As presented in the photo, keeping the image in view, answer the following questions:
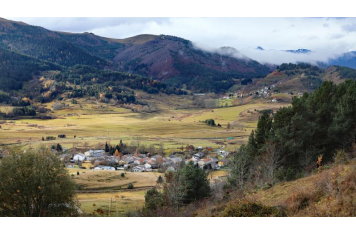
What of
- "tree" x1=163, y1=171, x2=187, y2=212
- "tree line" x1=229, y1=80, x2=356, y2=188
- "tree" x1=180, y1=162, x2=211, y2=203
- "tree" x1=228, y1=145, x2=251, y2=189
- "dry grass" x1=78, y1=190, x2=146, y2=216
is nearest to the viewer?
"tree" x1=163, y1=171, x2=187, y2=212

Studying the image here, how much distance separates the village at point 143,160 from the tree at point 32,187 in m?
53.5

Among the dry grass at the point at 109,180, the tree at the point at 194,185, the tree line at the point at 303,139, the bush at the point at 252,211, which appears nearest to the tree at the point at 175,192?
the tree at the point at 194,185

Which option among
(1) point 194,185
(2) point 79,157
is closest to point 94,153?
(2) point 79,157

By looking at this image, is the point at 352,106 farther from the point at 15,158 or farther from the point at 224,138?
the point at 224,138

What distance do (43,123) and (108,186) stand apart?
114352mm

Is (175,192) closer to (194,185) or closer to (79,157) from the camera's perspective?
(194,185)

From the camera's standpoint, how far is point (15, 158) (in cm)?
2359

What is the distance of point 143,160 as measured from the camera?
3487 inches

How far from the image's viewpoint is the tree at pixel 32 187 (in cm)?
2200

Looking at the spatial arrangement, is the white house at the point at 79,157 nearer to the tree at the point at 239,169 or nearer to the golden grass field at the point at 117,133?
the golden grass field at the point at 117,133

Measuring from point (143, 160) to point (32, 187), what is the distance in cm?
6657

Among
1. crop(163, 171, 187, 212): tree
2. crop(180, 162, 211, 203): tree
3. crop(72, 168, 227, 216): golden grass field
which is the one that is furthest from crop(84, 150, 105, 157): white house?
crop(163, 171, 187, 212): tree

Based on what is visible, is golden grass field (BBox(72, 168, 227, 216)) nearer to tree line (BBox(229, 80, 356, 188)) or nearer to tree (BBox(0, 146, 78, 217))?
tree line (BBox(229, 80, 356, 188))

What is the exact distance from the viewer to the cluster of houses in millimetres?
82688
